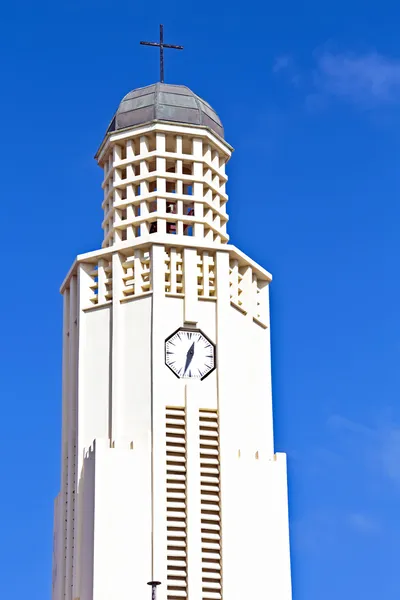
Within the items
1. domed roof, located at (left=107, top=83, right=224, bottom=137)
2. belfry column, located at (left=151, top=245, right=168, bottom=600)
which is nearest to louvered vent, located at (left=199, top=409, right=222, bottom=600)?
belfry column, located at (left=151, top=245, right=168, bottom=600)

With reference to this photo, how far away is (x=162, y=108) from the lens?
6725cm

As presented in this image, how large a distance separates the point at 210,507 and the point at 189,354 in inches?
206

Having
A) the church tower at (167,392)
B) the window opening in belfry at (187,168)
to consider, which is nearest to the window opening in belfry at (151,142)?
the church tower at (167,392)

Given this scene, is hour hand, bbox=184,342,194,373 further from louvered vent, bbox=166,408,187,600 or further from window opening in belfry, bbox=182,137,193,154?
window opening in belfry, bbox=182,137,193,154

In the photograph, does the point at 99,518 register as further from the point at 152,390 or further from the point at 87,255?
the point at 87,255

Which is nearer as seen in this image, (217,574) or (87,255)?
(217,574)

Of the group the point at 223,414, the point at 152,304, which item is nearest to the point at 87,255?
the point at 152,304

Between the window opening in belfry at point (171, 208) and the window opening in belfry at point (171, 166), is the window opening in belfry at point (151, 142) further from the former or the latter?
the window opening in belfry at point (171, 208)

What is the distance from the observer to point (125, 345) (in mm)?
63375

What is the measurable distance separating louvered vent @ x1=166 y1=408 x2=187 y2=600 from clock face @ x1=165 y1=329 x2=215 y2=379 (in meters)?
1.40

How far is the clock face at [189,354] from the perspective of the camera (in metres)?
63.0

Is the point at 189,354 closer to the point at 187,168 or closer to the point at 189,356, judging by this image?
the point at 189,356

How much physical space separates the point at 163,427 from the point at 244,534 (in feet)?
14.0

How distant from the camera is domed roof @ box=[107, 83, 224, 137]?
6725 cm
